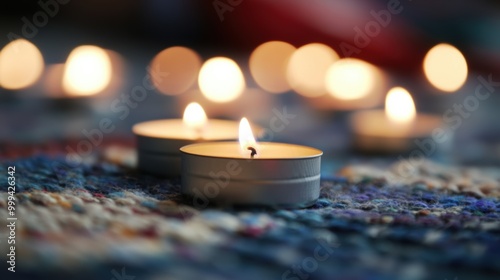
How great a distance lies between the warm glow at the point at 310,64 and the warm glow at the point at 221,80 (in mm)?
646

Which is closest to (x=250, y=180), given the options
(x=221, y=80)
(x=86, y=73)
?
(x=86, y=73)

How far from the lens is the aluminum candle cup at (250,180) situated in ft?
2.40

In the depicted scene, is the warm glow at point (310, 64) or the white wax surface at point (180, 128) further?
the warm glow at point (310, 64)

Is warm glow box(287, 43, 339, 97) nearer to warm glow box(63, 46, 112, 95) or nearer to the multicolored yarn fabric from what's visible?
warm glow box(63, 46, 112, 95)

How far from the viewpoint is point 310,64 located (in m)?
3.25

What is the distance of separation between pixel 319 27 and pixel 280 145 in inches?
80.8

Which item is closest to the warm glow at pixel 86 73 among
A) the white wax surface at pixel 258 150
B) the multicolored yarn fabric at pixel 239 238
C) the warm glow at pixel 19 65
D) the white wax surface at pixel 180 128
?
the warm glow at pixel 19 65

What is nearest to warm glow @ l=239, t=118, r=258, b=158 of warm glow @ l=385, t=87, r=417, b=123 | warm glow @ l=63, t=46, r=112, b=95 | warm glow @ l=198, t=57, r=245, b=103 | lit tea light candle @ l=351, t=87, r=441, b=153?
lit tea light candle @ l=351, t=87, r=441, b=153

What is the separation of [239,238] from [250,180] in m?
0.11

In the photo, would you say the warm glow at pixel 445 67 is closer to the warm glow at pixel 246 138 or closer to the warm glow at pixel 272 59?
the warm glow at pixel 272 59

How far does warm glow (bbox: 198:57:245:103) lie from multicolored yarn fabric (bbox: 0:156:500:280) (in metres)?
1.40

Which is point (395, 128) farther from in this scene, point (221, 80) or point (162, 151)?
point (221, 80)

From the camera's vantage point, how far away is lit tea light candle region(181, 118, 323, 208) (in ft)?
2.40

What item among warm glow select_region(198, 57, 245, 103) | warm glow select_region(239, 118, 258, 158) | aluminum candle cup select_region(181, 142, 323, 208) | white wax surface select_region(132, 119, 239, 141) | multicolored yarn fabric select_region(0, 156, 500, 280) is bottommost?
multicolored yarn fabric select_region(0, 156, 500, 280)
